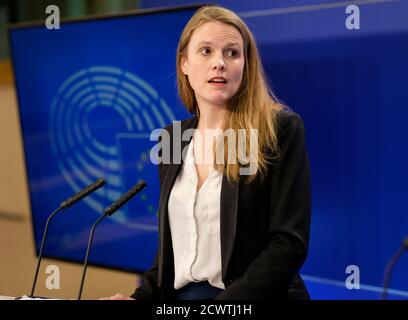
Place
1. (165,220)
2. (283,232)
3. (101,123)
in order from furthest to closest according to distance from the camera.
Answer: (101,123) < (165,220) < (283,232)

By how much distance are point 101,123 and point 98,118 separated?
0.03 m

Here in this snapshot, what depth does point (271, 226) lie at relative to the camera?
145 centimetres

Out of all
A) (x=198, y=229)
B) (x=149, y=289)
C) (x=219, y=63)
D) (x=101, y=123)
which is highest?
(x=219, y=63)

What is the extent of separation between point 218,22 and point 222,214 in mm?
519

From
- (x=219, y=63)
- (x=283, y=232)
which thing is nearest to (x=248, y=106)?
(x=219, y=63)

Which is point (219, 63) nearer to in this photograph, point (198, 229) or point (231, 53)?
point (231, 53)

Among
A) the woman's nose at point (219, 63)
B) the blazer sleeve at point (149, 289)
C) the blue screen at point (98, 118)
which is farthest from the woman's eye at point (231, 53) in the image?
the blue screen at point (98, 118)

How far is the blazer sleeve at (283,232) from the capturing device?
1425 mm

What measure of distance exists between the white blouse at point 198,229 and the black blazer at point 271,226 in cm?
3

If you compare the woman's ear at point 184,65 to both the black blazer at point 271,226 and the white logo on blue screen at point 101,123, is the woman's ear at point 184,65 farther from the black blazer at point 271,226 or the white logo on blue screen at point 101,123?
the white logo on blue screen at point 101,123

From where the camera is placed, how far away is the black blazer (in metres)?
1.43

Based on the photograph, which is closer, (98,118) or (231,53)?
(231,53)

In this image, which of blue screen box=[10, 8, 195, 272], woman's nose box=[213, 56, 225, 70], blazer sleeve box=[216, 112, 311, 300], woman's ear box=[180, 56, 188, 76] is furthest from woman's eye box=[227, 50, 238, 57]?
blue screen box=[10, 8, 195, 272]

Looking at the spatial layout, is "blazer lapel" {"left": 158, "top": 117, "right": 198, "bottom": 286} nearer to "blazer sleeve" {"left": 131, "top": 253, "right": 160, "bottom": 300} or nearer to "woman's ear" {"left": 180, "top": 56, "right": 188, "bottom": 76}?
"blazer sleeve" {"left": 131, "top": 253, "right": 160, "bottom": 300}
